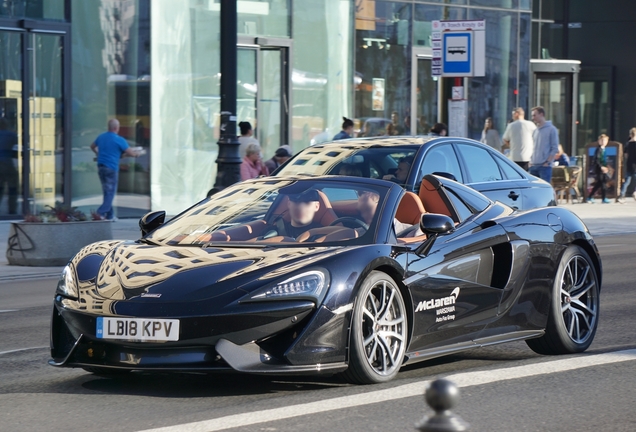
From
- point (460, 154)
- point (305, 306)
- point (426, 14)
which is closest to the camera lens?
point (305, 306)

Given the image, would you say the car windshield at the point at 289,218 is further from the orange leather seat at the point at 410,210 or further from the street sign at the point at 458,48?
the street sign at the point at 458,48

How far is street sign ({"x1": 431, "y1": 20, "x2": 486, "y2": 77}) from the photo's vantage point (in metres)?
19.0

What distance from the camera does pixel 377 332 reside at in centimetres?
679

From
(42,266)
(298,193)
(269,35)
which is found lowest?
(42,266)

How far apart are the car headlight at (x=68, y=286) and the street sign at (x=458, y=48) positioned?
12787 millimetres

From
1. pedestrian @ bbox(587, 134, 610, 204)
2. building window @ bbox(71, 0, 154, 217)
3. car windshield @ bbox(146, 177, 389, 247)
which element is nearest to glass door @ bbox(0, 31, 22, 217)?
building window @ bbox(71, 0, 154, 217)

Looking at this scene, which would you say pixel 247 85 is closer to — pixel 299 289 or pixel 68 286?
pixel 68 286

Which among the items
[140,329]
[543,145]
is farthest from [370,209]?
[543,145]

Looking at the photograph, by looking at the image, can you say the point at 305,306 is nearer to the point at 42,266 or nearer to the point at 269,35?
the point at 42,266

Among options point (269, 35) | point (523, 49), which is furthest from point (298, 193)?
point (523, 49)

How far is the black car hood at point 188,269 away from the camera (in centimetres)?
646

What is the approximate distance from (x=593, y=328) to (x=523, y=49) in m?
23.2

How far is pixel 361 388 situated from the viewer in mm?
6688

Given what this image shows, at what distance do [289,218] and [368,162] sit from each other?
15.0 feet
